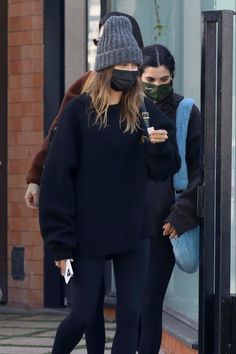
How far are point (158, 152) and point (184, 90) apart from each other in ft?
5.59

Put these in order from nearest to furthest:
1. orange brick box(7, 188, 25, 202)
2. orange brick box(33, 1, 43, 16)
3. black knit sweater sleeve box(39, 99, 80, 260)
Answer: black knit sweater sleeve box(39, 99, 80, 260) < orange brick box(33, 1, 43, 16) < orange brick box(7, 188, 25, 202)

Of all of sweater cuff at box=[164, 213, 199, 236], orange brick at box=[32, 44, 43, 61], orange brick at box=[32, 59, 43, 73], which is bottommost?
sweater cuff at box=[164, 213, 199, 236]

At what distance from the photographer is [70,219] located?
5.18 metres

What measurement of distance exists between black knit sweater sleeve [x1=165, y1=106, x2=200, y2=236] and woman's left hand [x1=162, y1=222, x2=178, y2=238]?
18 mm

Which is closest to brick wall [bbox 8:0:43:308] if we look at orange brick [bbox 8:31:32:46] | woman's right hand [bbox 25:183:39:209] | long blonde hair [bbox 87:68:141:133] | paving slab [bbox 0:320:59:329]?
orange brick [bbox 8:31:32:46]

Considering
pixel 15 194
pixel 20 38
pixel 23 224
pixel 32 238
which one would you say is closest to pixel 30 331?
pixel 32 238

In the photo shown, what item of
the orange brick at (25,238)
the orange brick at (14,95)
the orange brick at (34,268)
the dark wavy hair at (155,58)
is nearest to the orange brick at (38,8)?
the orange brick at (14,95)

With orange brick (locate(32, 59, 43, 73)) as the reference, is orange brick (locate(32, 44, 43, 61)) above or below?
above

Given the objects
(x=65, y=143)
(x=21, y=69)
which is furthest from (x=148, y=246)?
(x=21, y=69)

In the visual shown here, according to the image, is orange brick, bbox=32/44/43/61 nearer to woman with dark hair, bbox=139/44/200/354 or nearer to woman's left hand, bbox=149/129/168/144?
woman with dark hair, bbox=139/44/200/354

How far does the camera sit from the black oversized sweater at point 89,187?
5.18m

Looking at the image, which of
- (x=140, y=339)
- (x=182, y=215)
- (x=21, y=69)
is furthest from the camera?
(x=21, y=69)

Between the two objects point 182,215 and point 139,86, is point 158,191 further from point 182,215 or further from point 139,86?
point 139,86

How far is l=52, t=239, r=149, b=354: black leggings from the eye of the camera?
523 centimetres
